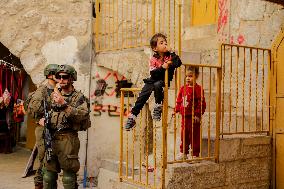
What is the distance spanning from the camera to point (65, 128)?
501 cm

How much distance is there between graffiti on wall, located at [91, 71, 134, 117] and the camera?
304 inches

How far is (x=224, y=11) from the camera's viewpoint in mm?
6961

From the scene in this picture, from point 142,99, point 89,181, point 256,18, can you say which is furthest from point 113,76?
point 142,99

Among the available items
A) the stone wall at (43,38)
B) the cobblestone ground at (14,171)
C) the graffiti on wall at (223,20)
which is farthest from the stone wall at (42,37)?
the graffiti on wall at (223,20)

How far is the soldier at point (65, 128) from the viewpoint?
16.1ft

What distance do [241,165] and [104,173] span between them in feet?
6.00

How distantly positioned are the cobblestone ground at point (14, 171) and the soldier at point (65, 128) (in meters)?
2.19

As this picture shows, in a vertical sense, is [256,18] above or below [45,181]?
above

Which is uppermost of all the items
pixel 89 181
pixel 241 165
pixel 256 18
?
pixel 256 18

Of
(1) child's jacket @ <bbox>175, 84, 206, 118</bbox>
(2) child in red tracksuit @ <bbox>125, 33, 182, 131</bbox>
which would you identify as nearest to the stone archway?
(1) child's jacket @ <bbox>175, 84, 206, 118</bbox>

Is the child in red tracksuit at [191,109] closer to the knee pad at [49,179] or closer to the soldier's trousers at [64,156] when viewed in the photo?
the soldier's trousers at [64,156]

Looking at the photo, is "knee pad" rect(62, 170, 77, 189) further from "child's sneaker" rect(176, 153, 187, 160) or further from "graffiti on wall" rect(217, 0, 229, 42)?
"graffiti on wall" rect(217, 0, 229, 42)

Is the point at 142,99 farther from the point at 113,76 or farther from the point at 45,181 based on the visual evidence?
the point at 113,76

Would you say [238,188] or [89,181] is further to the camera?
[89,181]
